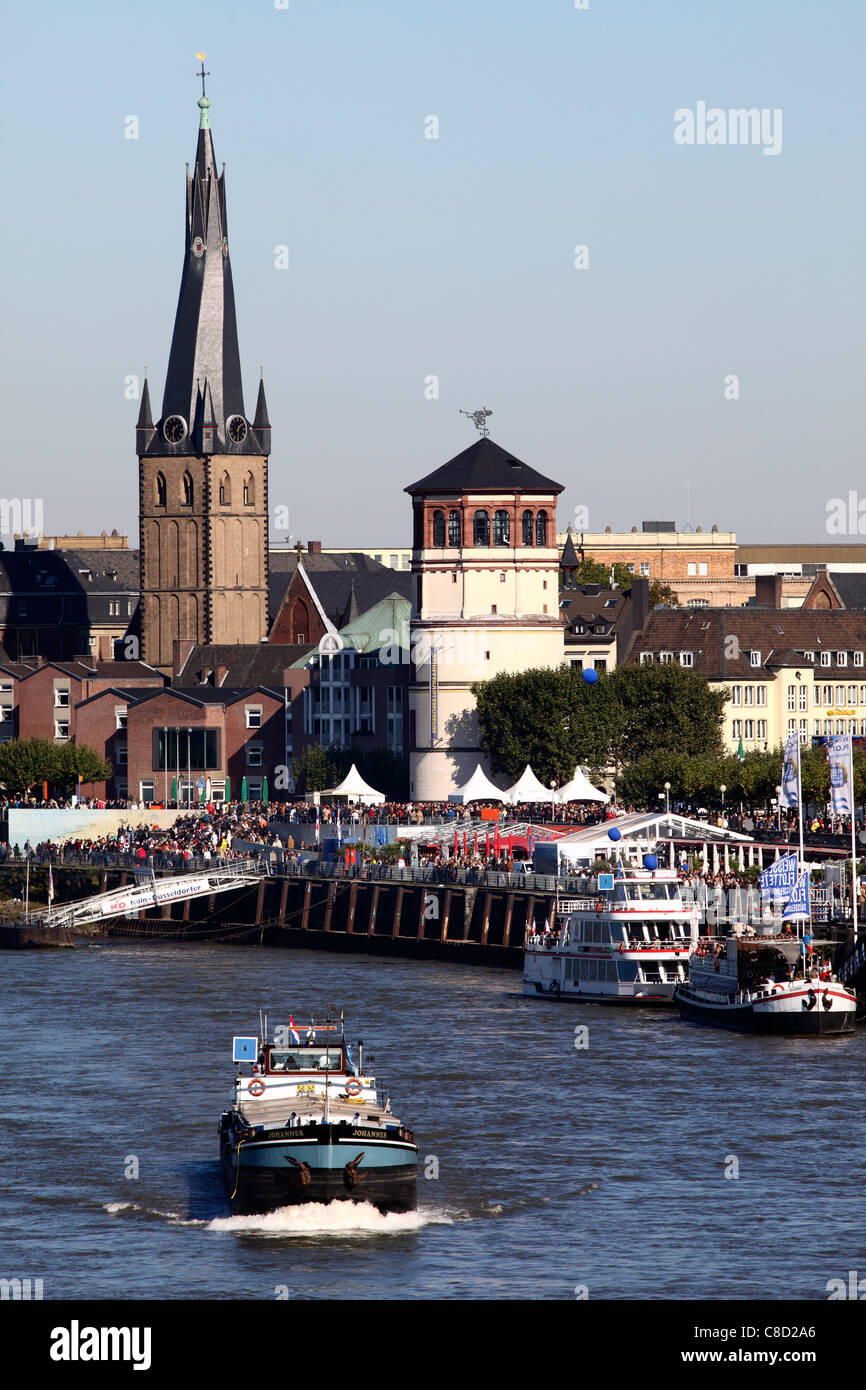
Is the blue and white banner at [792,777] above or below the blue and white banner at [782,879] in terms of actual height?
above

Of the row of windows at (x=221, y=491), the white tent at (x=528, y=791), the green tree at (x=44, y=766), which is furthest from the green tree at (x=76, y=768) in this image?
the white tent at (x=528, y=791)

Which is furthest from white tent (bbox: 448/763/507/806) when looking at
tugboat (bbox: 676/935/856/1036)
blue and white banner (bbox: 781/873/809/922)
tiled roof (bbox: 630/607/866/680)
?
blue and white banner (bbox: 781/873/809/922)

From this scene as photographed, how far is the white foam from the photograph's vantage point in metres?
47.3

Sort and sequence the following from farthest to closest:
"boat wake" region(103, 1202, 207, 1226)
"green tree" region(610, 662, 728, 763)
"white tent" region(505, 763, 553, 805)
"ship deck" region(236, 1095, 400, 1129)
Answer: "green tree" region(610, 662, 728, 763) → "white tent" region(505, 763, 553, 805) → "boat wake" region(103, 1202, 207, 1226) → "ship deck" region(236, 1095, 400, 1129)

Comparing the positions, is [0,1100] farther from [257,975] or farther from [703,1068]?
[257,975]

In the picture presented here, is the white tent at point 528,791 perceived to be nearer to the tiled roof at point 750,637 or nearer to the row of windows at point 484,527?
the row of windows at point 484,527

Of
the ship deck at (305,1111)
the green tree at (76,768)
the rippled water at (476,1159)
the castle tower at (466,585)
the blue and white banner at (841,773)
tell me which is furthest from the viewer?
the green tree at (76,768)

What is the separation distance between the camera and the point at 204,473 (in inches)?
7190

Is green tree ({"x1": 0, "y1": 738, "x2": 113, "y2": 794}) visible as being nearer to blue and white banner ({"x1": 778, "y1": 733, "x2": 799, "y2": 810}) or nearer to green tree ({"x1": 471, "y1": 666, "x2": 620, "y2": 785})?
green tree ({"x1": 471, "y1": 666, "x2": 620, "y2": 785})

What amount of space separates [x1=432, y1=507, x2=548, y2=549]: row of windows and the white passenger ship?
5545 cm

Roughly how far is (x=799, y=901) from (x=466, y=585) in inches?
2546

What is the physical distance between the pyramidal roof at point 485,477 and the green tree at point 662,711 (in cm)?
1215

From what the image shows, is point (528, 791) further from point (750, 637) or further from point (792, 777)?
point (792, 777)

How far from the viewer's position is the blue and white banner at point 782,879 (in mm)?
76500
